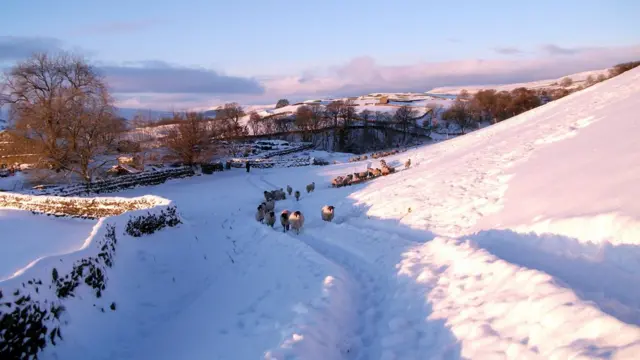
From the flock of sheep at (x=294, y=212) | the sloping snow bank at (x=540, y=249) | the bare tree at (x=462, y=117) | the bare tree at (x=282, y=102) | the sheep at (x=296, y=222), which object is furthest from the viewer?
the bare tree at (x=282, y=102)

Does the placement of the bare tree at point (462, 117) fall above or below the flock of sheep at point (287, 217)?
above

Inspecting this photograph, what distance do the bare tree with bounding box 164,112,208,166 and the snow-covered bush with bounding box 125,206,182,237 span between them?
2044 centimetres

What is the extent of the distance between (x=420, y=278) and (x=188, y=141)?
102 ft

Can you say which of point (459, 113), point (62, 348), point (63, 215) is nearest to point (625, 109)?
point (62, 348)

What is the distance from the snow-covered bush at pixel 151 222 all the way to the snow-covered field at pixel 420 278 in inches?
13.8

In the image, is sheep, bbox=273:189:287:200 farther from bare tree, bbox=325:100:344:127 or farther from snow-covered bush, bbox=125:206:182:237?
bare tree, bbox=325:100:344:127

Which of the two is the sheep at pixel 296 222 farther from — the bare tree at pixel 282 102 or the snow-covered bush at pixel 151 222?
the bare tree at pixel 282 102

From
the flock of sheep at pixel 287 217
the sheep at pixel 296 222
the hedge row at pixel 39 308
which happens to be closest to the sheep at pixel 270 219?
the flock of sheep at pixel 287 217

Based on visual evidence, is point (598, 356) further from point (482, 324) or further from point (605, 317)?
point (482, 324)

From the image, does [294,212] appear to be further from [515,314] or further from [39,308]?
[515,314]

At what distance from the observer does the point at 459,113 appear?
254 feet

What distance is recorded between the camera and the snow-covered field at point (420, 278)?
516 centimetres

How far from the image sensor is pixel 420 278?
766 cm

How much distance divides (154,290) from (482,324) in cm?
823
